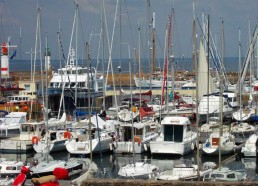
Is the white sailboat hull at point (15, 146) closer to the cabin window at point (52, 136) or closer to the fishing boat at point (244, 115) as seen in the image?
the cabin window at point (52, 136)

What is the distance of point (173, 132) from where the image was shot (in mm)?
34562

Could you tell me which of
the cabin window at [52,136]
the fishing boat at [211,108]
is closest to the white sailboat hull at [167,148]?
the cabin window at [52,136]

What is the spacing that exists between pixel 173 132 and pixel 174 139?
437 mm

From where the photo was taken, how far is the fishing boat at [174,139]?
1321 inches

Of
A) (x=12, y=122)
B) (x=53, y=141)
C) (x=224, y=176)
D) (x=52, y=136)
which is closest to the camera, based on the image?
(x=224, y=176)

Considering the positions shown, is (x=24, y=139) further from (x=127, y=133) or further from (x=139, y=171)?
(x=139, y=171)

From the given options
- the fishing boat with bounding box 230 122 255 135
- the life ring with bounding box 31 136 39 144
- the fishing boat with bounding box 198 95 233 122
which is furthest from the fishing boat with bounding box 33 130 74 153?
the fishing boat with bounding box 198 95 233 122

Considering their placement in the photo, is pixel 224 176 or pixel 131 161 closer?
pixel 224 176

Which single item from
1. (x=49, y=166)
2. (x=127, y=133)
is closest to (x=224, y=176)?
(x=49, y=166)

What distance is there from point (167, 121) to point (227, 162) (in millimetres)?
5156

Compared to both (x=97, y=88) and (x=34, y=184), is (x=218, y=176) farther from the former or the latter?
(x=97, y=88)

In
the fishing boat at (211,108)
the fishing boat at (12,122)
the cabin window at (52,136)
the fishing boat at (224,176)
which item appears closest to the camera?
the fishing boat at (224,176)

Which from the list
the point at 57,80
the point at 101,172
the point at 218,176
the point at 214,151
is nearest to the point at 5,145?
the point at 101,172

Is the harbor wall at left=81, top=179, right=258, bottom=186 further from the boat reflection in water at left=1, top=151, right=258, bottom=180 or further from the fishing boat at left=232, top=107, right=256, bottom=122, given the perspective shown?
the fishing boat at left=232, top=107, right=256, bottom=122
